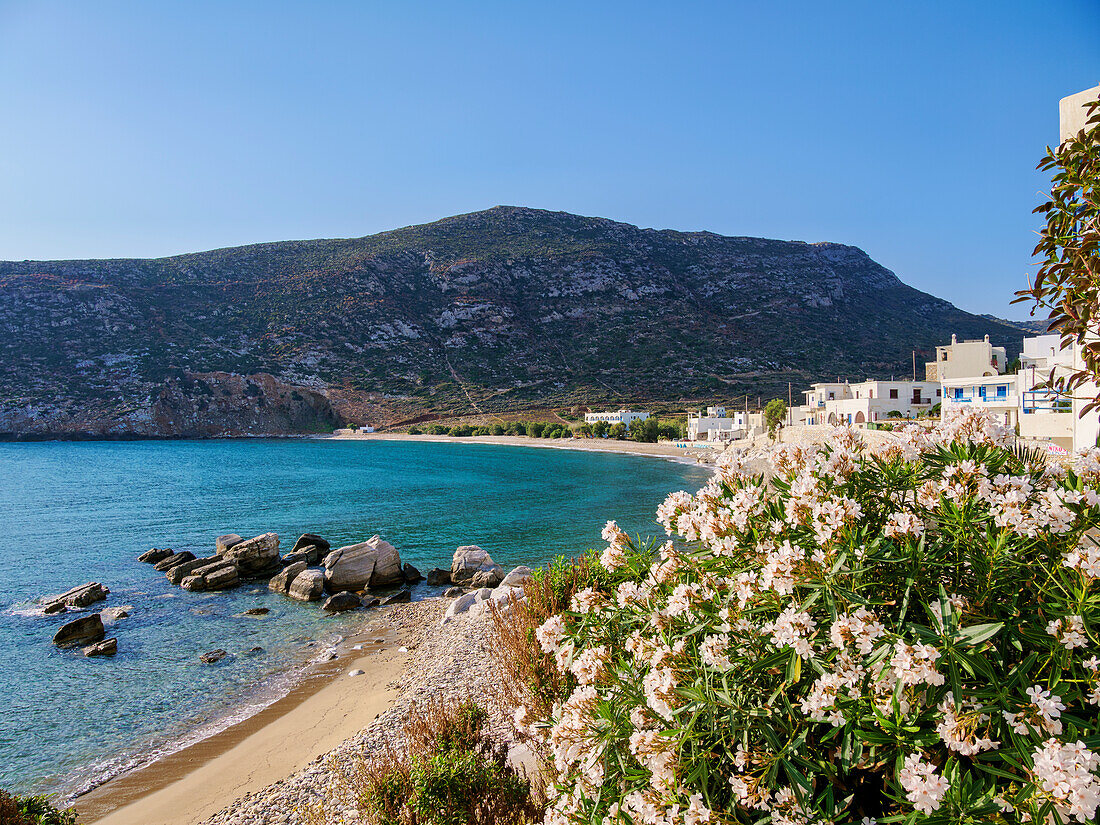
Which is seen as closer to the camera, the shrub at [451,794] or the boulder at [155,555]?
the shrub at [451,794]

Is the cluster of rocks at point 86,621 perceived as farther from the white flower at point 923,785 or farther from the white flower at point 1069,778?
the white flower at point 1069,778

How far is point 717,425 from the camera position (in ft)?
219

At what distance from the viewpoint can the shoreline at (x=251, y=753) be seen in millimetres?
7738

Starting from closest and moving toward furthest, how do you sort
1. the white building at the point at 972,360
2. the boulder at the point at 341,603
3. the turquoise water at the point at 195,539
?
1. the turquoise water at the point at 195,539
2. the boulder at the point at 341,603
3. the white building at the point at 972,360

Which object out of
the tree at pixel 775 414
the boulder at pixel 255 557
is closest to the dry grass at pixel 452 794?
the boulder at pixel 255 557

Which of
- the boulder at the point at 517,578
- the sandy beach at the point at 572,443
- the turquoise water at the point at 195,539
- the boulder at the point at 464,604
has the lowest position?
the sandy beach at the point at 572,443

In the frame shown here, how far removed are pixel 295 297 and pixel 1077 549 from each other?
105 metres

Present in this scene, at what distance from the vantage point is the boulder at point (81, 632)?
14062 mm

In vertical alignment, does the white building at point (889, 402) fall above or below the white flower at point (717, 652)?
below

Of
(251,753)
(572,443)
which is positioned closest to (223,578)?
(251,753)

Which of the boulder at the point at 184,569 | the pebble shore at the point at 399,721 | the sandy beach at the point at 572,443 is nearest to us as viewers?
the pebble shore at the point at 399,721

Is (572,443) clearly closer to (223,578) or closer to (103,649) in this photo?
(223,578)

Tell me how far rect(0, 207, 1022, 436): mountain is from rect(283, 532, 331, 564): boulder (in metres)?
64.5

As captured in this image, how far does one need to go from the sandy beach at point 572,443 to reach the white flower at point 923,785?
191ft
